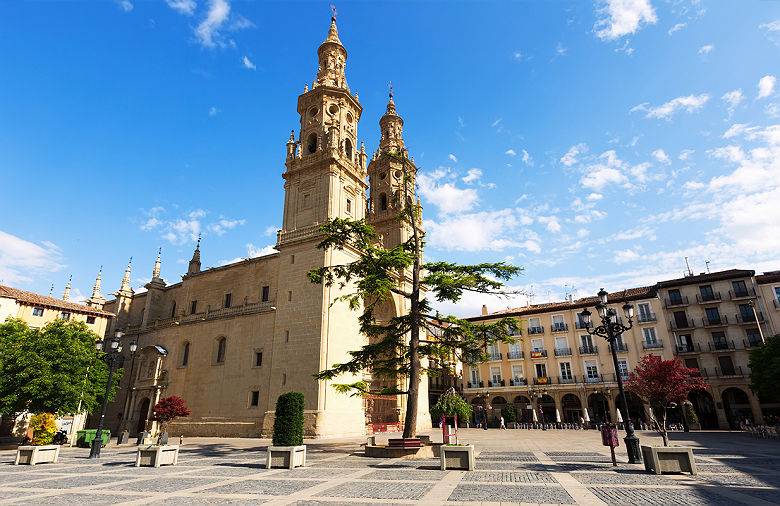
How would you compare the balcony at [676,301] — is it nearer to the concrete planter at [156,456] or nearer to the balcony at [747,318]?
the balcony at [747,318]

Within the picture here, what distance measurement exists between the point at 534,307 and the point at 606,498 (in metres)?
39.3

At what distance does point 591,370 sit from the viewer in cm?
3856

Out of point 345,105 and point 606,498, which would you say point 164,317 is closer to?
point 345,105

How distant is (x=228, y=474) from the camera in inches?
459

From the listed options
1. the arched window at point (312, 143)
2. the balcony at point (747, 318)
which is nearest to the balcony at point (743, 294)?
the balcony at point (747, 318)

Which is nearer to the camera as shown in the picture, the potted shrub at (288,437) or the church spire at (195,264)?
the potted shrub at (288,437)

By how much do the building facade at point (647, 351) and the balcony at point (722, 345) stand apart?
0.07m

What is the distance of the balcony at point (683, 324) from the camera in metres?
36.6

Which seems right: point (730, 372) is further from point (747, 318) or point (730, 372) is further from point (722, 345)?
point (747, 318)

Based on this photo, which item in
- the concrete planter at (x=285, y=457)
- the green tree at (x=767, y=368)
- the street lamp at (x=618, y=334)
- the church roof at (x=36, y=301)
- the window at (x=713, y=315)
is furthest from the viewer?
the window at (x=713, y=315)

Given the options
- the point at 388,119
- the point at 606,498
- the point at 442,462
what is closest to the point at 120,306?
the point at 388,119

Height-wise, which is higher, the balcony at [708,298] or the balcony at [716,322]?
the balcony at [708,298]

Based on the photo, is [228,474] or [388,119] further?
[388,119]

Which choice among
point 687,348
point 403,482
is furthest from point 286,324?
point 687,348
